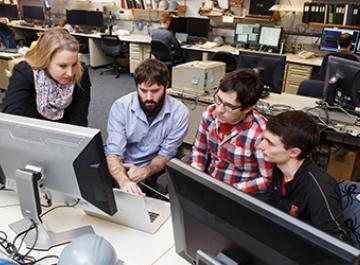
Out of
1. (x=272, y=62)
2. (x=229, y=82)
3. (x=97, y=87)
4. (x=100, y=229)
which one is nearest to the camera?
(x=100, y=229)

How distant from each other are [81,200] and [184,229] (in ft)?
1.44

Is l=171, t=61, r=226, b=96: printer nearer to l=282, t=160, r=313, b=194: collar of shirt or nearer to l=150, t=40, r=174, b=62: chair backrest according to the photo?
l=282, t=160, r=313, b=194: collar of shirt

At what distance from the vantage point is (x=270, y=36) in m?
5.44

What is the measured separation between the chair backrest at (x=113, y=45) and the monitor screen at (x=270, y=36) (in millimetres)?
2537

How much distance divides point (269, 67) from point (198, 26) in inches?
133

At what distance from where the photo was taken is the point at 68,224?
1.31m

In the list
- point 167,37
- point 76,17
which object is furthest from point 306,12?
point 76,17

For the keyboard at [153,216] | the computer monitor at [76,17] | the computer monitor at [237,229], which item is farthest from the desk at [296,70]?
the computer monitor at [76,17]

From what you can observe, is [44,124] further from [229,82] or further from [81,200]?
[229,82]

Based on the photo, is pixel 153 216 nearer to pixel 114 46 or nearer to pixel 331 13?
pixel 331 13

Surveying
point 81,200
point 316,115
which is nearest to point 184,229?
point 81,200

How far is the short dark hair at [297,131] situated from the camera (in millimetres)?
1414

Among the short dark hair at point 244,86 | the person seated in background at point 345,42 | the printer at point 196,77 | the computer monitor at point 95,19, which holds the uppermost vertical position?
the computer monitor at point 95,19

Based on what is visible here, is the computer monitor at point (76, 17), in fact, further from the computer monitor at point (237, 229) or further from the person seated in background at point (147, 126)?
the computer monitor at point (237, 229)
